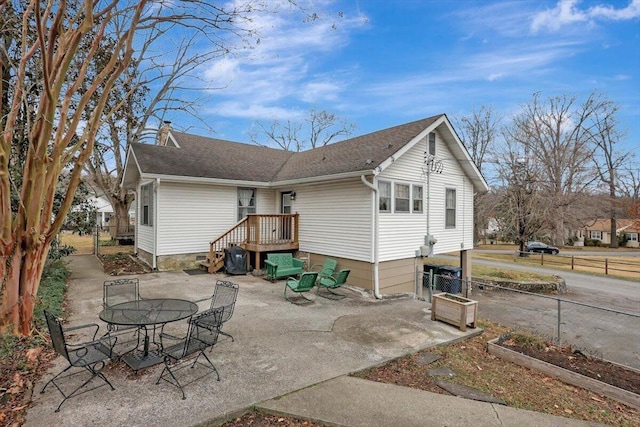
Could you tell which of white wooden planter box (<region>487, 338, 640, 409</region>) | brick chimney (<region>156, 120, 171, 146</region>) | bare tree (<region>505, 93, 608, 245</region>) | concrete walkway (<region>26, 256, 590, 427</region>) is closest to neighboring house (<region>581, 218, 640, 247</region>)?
bare tree (<region>505, 93, 608, 245</region>)

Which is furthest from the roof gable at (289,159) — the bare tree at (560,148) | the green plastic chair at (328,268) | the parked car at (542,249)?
the parked car at (542,249)

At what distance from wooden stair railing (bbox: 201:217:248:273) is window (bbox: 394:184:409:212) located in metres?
5.19

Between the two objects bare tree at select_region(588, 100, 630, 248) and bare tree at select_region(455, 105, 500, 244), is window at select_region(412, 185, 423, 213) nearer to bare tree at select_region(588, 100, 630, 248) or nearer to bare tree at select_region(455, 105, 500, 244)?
bare tree at select_region(455, 105, 500, 244)

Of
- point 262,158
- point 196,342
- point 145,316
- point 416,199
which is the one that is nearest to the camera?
point 196,342

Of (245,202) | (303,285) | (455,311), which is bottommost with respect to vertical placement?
(455,311)

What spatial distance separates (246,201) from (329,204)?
3840 mm

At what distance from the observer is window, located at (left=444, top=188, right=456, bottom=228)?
12680 millimetres

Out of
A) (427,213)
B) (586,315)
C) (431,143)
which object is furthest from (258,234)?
(586,315)

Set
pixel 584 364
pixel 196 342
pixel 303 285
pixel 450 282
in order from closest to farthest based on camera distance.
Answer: pixel 196 342
pixel 584 364
pixel 303 285
pixel 450 282

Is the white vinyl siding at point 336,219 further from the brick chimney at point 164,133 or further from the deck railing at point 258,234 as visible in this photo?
the brick chimney at point 164,133

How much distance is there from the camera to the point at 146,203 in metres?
12.6

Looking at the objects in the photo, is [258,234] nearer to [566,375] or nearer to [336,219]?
[336,219]

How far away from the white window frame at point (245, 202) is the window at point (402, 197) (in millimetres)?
5718

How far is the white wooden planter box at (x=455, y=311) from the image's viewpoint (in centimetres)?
658
